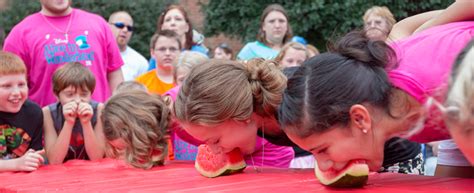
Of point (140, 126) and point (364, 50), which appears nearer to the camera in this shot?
point (364, 50)

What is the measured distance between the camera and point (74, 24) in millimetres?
5621

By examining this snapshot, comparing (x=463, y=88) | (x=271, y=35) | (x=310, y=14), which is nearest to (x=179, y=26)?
(x=271, y=35)

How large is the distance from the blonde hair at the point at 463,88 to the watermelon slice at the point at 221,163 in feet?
4.92

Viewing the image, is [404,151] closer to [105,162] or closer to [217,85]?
[217,85]

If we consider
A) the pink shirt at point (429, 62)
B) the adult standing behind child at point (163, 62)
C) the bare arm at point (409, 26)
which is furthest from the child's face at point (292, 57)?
the pink shirt at point (429, 62)

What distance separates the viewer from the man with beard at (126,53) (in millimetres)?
7069

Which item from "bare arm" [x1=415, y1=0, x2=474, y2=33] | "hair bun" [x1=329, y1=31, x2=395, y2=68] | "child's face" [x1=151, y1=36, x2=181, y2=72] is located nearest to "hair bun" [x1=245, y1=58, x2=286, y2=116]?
"hair bun" [x1=329, y1=31, x2=395, y2=68]

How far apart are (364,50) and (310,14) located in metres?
10.2

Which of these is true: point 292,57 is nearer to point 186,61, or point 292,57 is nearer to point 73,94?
point 186,61

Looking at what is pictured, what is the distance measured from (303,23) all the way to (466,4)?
10012mm

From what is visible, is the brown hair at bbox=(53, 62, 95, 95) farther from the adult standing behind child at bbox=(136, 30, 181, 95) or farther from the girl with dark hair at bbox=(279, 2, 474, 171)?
the girl with dark hair at bbox=(279, 2, 474, 171)

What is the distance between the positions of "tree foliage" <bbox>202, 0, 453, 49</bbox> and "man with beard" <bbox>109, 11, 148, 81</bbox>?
5.08 m

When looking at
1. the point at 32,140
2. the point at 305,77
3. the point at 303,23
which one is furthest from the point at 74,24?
the point at 303,23

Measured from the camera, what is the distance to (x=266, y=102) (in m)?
3.21
